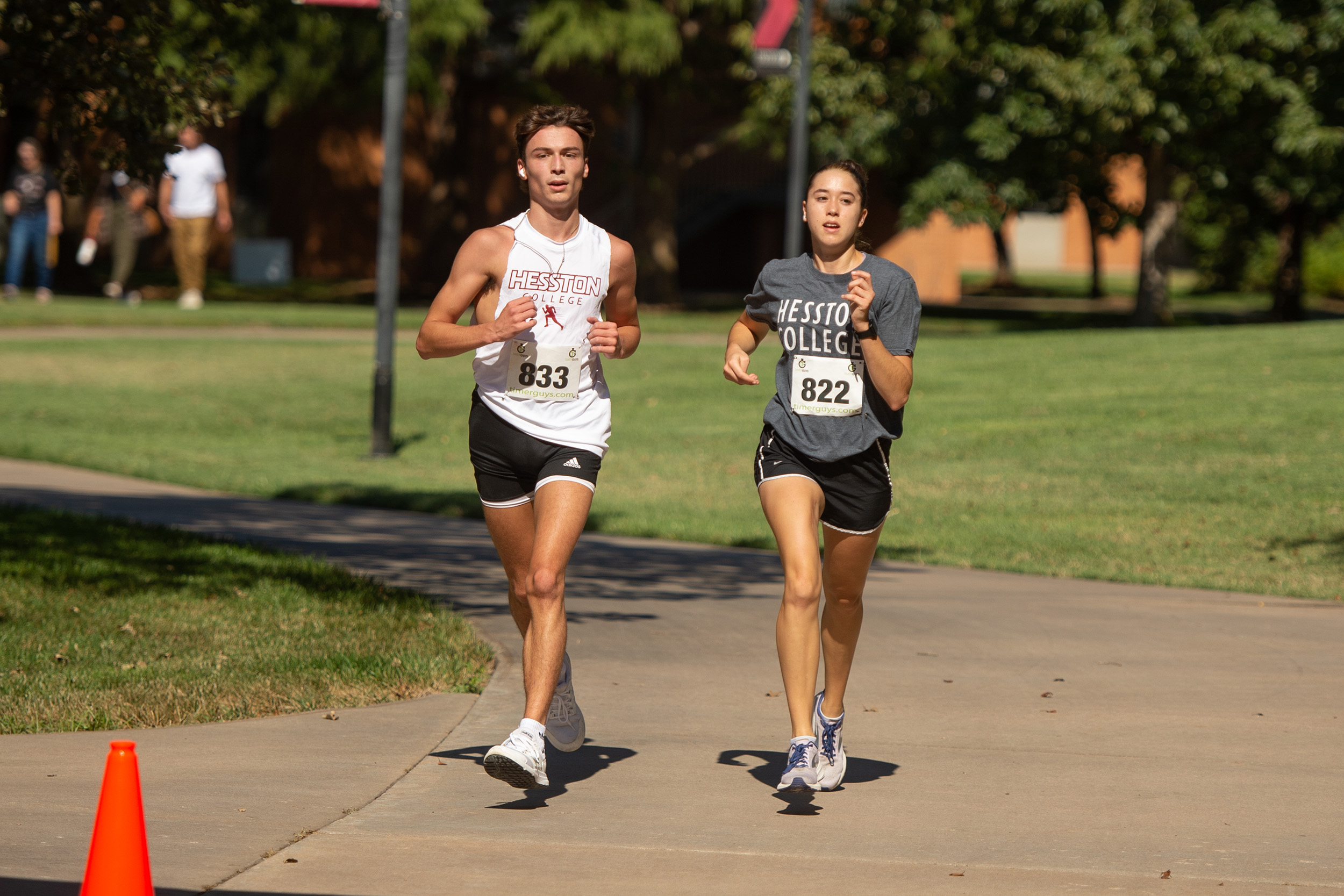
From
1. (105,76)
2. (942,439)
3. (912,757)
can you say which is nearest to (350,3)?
(105,76)

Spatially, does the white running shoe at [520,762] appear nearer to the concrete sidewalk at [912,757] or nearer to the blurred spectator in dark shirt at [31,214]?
the concrete sidewalk at [912,757]

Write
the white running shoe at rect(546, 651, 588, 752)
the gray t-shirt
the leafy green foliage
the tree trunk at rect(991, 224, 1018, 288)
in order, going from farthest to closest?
the tree trunk at rect(991, 224, 1018, 288) < the leafy green foliage < the white running shoe at rect(546, 651, 588, 752) < the gray t-shirt

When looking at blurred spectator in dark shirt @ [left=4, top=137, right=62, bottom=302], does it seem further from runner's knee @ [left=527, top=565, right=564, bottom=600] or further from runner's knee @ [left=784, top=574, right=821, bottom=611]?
runner's knee @ [left=784, top=574, right=821, bottom=611]

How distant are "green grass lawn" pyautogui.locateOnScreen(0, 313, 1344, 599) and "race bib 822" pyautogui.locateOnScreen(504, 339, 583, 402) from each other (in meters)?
5.21

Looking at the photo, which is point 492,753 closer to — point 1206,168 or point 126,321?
point 126,321

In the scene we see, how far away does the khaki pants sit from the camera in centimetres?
2450

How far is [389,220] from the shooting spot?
14.6 meters

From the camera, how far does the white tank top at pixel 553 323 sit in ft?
18.3

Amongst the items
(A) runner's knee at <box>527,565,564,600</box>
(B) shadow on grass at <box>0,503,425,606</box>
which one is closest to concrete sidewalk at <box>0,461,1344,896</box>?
(B) shadow on grass at <box>0,503,425,606</box>

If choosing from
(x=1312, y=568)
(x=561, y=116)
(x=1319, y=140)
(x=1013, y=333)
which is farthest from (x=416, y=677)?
(x=1319, y=140)

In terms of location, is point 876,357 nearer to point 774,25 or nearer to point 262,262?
point 774,25

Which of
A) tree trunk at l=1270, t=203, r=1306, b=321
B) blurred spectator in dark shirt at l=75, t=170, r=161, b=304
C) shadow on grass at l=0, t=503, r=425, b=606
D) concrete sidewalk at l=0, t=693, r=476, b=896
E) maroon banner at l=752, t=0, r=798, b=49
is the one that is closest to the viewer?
concrete sidewalk at l=0, t=693, r=476, b=896

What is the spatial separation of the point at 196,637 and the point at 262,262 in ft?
95.1

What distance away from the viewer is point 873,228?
38.7 metres
